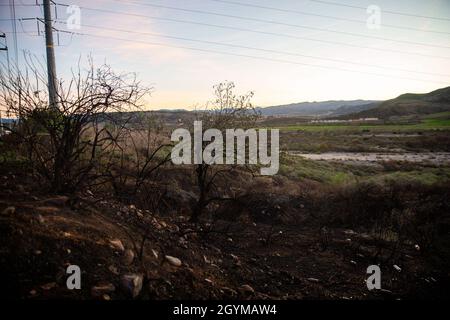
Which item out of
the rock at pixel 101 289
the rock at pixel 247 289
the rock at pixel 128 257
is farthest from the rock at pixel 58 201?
the rock at pixel 247 289

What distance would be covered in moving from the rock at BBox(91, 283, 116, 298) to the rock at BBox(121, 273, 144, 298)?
12 centimetres

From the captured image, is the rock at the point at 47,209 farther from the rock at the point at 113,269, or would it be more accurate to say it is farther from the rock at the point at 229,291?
the rock at the point at 229,291

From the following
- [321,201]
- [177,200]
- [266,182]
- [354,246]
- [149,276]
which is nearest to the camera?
[149,276]

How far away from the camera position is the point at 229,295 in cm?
399

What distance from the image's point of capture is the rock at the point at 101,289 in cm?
314

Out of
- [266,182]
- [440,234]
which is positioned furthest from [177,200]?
[440,234]

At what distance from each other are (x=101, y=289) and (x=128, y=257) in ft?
2.04

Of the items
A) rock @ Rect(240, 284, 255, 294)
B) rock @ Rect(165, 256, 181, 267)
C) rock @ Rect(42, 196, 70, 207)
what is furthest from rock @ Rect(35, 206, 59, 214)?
rock @ Rect(240, 284, 255, 294)

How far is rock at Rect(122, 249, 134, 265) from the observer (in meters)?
3.72

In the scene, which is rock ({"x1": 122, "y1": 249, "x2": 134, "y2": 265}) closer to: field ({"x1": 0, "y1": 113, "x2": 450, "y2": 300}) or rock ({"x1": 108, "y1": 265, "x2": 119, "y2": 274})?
field ({"x1": 0, "y1": 113, "x2": 450, "y2": 300})

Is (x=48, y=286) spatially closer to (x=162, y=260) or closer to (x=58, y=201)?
(x=162, y=260)

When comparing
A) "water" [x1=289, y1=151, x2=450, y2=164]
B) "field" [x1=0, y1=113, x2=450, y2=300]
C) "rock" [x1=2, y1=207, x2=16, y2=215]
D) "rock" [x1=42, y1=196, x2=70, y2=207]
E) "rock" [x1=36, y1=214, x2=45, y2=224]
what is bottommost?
"water" [x1=289, y1=151, x2=450, y2=164]
